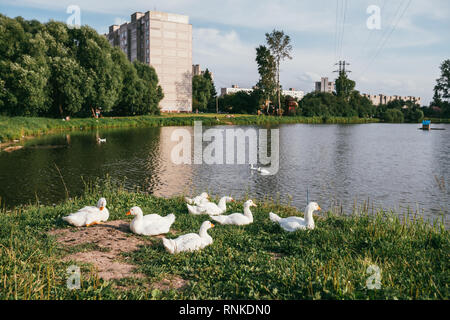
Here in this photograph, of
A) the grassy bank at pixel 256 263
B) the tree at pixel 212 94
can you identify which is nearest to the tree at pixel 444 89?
the tree at pixel 212 94

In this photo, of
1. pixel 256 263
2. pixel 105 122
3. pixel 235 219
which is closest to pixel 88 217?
pixel 235 219

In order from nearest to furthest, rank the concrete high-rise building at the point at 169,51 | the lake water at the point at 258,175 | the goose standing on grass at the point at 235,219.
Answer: the goose standing on grass at the point at 235,219, the lake water at the point at 258,175, the concrete high-rise building at the point at 169,51

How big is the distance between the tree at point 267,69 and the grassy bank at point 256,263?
94124 millimetres

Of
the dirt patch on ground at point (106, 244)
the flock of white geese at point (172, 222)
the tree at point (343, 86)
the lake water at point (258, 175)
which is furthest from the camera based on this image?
the tree at point (343, 86)

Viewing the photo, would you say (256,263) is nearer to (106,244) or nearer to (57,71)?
(106,244)

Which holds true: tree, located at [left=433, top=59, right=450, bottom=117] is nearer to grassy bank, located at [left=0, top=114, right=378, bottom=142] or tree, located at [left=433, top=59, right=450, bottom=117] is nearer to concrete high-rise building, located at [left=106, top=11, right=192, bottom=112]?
grassy bank, located at [left=0, top=114, right=378, bottom=142]

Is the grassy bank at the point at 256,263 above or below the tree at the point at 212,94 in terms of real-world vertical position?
below

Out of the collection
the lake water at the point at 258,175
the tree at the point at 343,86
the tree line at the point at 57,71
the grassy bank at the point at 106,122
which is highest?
the tree at the point at 343,86

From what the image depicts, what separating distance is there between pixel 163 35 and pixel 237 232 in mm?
108265

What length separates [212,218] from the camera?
39.5ft

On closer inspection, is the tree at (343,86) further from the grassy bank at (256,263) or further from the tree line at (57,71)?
the grassy bank at (256,263)

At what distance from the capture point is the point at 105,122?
217 feet

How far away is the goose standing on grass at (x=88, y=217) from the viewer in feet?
35.1
